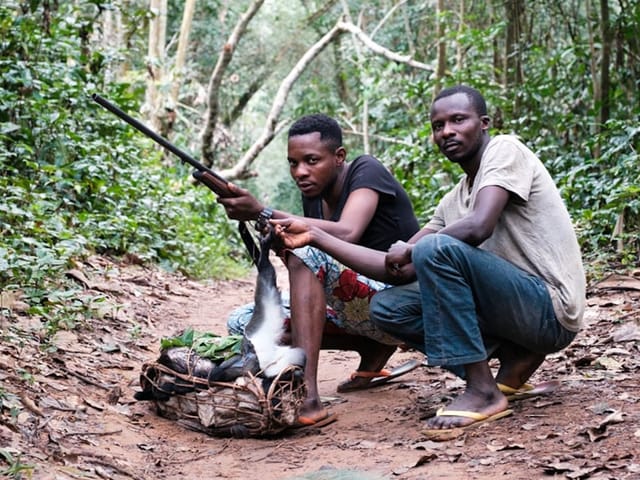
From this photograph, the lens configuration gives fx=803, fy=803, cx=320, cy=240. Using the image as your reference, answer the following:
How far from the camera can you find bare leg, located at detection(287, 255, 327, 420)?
361cm

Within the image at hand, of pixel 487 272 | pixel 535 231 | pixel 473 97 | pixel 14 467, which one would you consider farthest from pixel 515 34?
pixel 14 467

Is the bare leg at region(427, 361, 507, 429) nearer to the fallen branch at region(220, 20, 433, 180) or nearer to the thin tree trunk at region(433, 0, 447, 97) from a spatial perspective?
the thin tree trunk at region(433, 0, 447, 97)

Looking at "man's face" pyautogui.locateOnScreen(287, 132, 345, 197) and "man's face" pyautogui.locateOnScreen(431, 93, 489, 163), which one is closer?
"man's face" pyautogui.locateOnScreen(431, 93, 489, 163)

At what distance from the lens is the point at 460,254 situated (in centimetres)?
316

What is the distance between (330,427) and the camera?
3.59 metres

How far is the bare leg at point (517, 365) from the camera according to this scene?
3.51m

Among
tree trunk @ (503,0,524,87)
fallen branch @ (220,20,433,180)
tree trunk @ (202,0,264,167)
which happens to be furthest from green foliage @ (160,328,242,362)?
fallen branch @ (220,20,433,180)

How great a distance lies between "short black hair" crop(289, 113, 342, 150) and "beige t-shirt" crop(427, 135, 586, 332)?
2.91 feet

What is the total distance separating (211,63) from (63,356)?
17890 mm

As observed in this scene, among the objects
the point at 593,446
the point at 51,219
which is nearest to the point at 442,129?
the point at 593,446

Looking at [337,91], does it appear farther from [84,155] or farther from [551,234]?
[551,234]

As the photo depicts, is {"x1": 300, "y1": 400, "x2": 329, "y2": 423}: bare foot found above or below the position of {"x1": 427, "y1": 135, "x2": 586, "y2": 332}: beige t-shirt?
below

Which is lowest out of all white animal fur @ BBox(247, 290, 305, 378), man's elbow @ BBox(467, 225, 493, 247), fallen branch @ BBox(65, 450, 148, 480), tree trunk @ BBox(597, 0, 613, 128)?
fallen branch @ BBox(65, 450, 148, 480)

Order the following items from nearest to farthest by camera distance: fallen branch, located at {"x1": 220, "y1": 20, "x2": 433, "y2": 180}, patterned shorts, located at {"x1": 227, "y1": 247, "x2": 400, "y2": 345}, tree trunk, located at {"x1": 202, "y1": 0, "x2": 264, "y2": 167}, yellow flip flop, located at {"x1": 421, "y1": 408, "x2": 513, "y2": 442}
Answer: yellow flip flop, located at {"x1": 421, "y1": 408, "x2": 513, "y2": 442} → patterned shorts, located at {"x1": 227, "y1": 247, "x2": 400, "y2": 345} → tree trunk, located at {"x1": 202, "y1": 0, "x2": 264, "y2": 167} → fallen branch, located at {"x1": 220, "y1": 20, "x2": 433, "y2": 180}
